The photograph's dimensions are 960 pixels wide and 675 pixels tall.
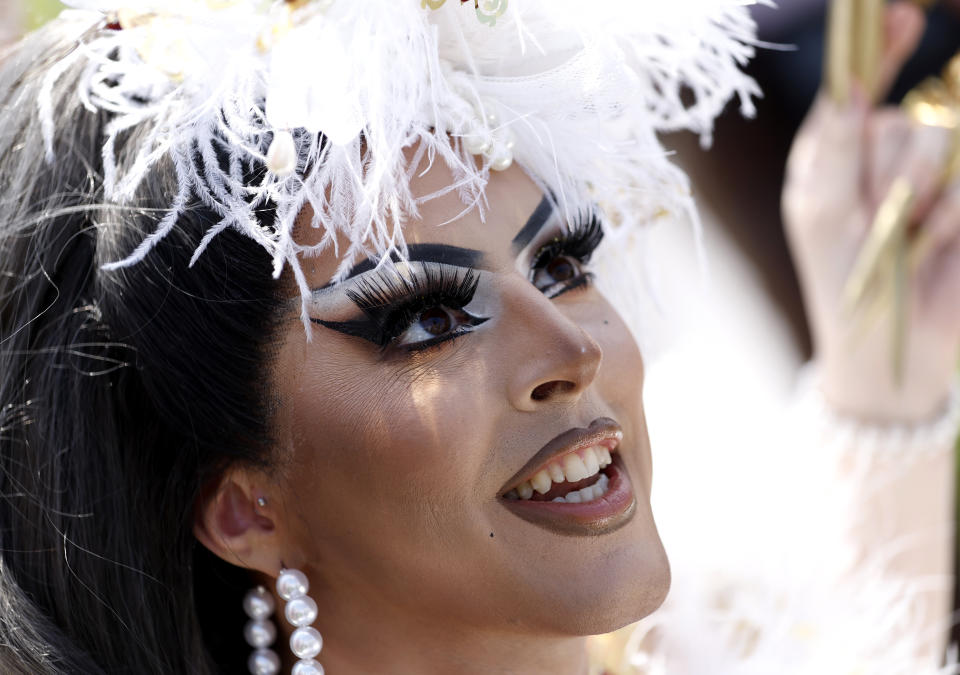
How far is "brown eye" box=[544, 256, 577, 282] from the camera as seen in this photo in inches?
53.1

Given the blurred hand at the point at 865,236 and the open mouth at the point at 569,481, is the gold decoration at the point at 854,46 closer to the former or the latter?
the blurred hand at the point at 865,236

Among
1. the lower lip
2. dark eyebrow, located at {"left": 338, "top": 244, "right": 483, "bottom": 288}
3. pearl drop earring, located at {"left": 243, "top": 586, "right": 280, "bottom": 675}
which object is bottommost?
pearl drop earring, located at {"left": 243, "top": 586, "right": 280, "bottom": 675}

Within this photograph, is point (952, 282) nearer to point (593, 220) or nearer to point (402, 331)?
point (593, 220)

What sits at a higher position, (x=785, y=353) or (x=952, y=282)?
(x=952, y=282)

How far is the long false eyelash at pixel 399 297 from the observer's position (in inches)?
46.8

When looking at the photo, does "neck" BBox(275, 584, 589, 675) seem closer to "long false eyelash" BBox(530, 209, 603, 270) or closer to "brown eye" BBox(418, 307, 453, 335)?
"brown eye" BBox(418, 307, 453, 335)

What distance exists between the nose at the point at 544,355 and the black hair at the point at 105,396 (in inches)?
10.3

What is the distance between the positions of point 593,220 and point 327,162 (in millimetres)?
384

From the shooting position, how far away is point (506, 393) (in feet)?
3.90

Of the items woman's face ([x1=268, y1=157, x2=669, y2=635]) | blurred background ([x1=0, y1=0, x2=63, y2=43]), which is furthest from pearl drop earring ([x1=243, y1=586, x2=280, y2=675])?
blurred background ([x1=0, y1=0, x2=63, y2=43])

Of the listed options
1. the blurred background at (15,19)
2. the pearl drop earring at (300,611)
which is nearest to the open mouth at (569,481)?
the pearl drop earring at (300,611)

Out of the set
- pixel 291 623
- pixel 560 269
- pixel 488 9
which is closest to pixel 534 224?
pixel 560 269

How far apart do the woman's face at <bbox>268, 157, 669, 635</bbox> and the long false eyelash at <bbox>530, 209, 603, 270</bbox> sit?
80 millimetres

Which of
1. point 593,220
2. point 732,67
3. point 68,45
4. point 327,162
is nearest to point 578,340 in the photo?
→ point 593,220
